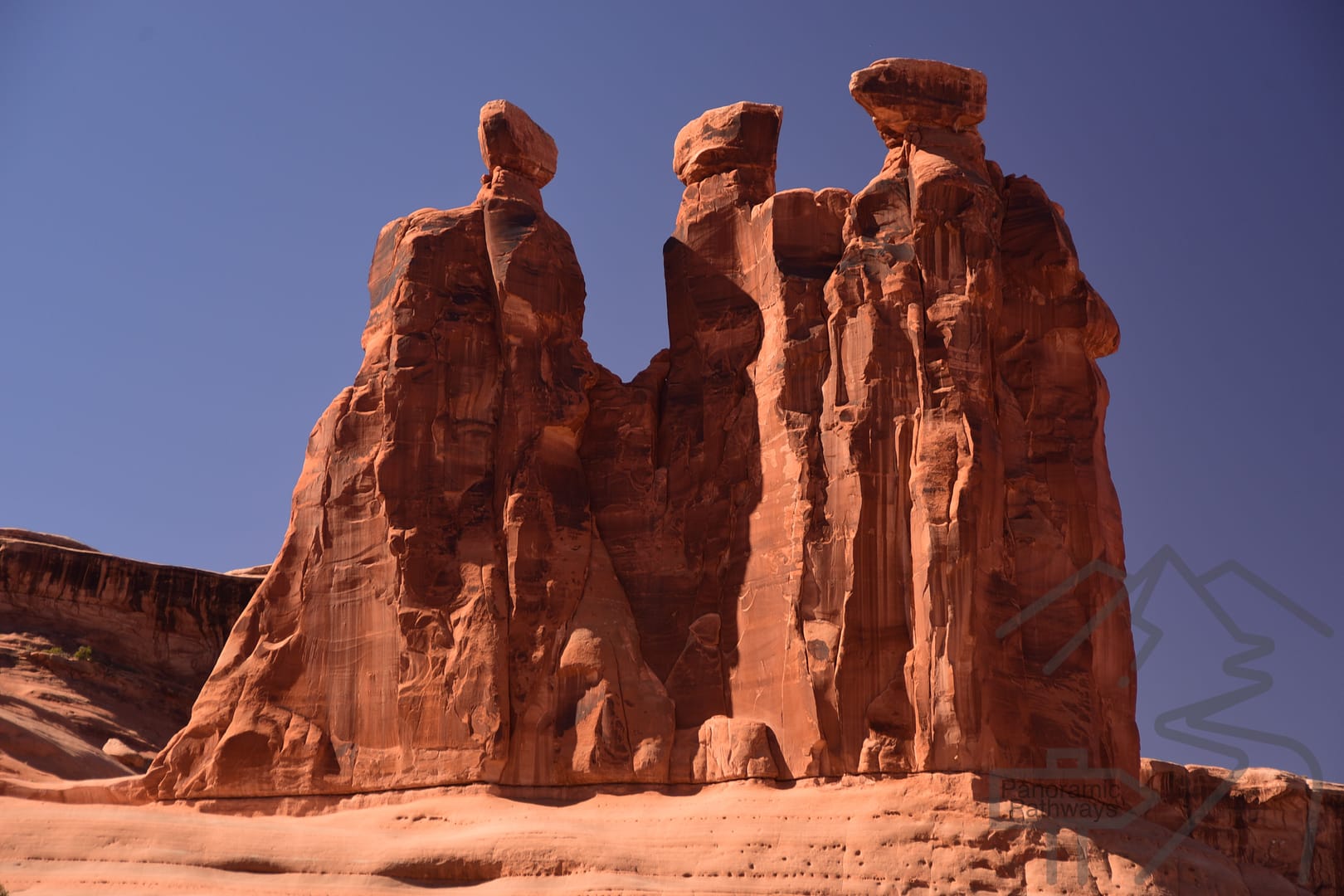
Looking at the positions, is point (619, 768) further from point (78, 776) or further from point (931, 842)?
point (78, 776)

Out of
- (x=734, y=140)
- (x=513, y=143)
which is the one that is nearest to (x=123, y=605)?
(x=513, y=143)

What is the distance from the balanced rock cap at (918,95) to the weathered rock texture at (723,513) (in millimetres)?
91

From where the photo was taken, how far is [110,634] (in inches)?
2153

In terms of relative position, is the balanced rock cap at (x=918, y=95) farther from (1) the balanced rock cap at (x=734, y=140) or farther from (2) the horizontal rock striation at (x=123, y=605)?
(2) the horizontal rock striation at (x=123, y=605)

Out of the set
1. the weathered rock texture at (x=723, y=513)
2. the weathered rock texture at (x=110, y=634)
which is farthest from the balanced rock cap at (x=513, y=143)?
the weathered rock texture at (x=110, y=634)

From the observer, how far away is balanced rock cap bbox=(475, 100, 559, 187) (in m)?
42.8

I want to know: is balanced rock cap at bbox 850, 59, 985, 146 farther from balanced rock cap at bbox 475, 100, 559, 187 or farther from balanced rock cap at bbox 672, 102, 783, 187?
balanced rock cap at bbox 475, 100, 559, 187

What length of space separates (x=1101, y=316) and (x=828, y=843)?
553 inches

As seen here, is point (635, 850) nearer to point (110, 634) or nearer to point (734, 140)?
point (734, 140)

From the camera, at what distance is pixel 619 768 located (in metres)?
37.8

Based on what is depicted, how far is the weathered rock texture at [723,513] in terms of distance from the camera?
36594mm

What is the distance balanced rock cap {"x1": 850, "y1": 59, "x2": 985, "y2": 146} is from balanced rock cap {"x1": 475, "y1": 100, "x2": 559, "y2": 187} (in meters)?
8.00

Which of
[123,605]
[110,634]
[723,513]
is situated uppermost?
[723,513]

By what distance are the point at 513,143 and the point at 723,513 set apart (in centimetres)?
1041
